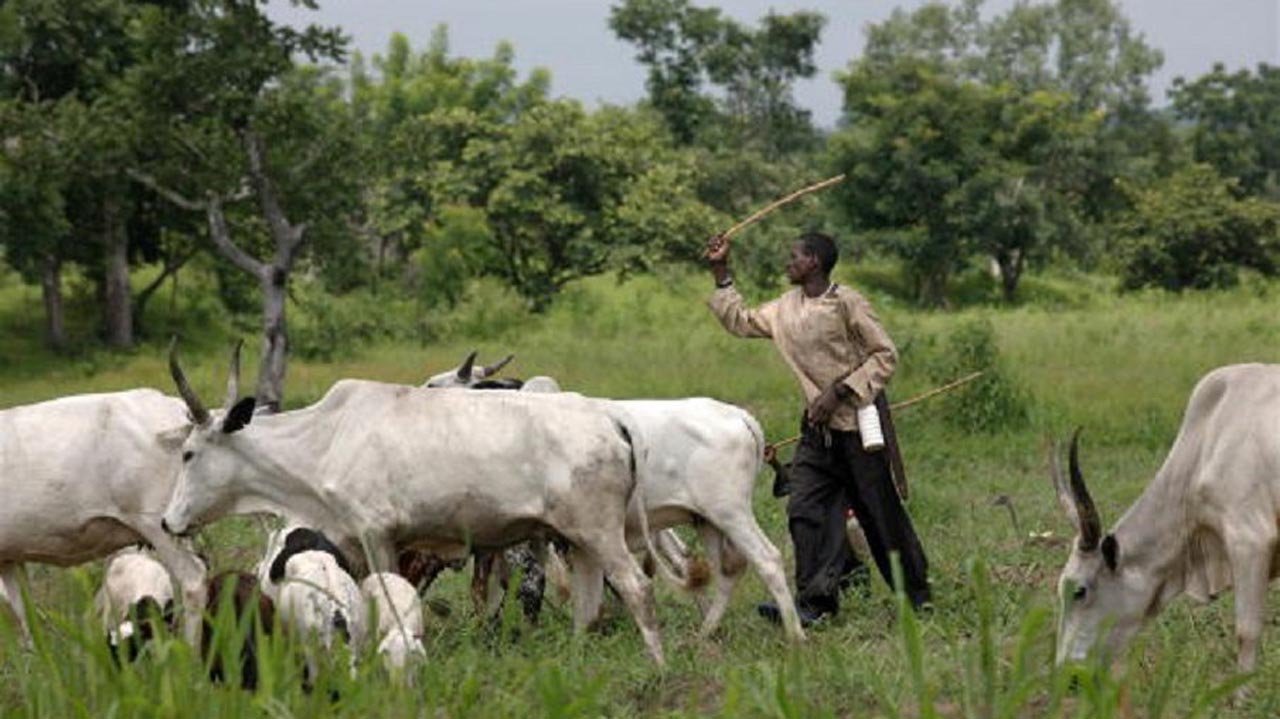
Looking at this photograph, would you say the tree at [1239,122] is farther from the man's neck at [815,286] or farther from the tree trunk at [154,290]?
the man's neck at [815,286]

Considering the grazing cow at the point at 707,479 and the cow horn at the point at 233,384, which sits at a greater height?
the cow horn at the point at 233,384

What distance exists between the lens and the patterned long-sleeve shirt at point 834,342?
741 cm

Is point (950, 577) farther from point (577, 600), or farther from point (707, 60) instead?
point (707, 60)

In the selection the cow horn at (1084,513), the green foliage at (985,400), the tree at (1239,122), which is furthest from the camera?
the tree at (1239,122)

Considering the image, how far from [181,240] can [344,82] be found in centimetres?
1597

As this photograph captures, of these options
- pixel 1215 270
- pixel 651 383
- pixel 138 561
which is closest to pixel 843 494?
pixel 138 561

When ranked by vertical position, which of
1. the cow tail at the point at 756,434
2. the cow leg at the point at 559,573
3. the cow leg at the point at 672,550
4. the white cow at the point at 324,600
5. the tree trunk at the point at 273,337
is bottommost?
the tree trunk at the point at 273,337

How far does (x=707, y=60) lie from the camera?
43781mm

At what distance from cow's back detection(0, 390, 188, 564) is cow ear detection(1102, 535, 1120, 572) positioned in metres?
3.68

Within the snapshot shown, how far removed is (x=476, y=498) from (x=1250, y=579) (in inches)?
109

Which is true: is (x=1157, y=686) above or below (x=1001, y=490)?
above

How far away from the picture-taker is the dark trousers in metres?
7.51

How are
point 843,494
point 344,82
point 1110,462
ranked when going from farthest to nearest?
point 344,82
point 1110,462
point 843,494

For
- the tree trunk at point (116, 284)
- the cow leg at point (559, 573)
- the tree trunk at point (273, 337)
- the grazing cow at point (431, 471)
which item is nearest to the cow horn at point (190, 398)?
the grazing cow at point (431, 471)
